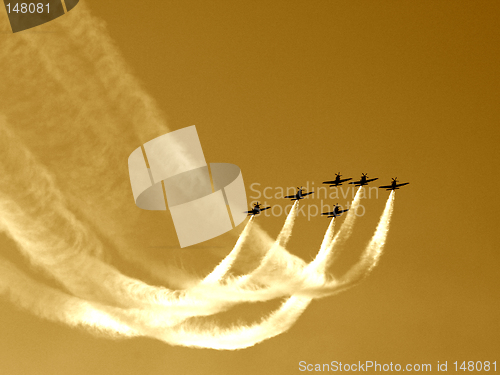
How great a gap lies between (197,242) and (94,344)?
2.18m

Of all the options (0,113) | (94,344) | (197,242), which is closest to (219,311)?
(197,242)

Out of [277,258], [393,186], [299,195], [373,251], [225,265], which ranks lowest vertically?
[225,265]

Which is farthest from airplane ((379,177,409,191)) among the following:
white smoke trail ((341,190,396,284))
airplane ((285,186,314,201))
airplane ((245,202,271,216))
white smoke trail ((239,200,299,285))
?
airplane ((245,202,271,216))

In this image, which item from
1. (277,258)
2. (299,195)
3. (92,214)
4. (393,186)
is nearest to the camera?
(92,214)

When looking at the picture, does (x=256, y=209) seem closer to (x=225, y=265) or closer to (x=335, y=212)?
(x=225, y=265)

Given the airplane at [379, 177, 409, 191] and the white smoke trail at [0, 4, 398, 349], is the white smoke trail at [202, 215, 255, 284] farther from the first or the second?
the airplane at [379, 177, 409, 191]

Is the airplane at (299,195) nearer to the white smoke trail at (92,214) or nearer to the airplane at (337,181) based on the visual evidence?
the airplane at (337,181)

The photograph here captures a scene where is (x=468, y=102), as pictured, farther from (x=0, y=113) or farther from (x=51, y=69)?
(x=0, y=113)

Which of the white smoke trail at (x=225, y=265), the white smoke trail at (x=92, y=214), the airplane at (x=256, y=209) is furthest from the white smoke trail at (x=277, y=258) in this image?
the airplane at (x=256, y=209)

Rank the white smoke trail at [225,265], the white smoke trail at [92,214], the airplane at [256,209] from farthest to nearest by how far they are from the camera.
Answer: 1. the airplane at [256,209]
2. the white smoke trail at [225,265]
3. the white smoke trail at [92,214]

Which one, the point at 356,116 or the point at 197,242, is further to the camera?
the point at 356,116

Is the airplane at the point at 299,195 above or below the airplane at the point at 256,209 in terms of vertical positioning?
above

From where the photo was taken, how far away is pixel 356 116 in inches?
279

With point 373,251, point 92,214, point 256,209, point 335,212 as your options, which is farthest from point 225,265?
point 373,251
